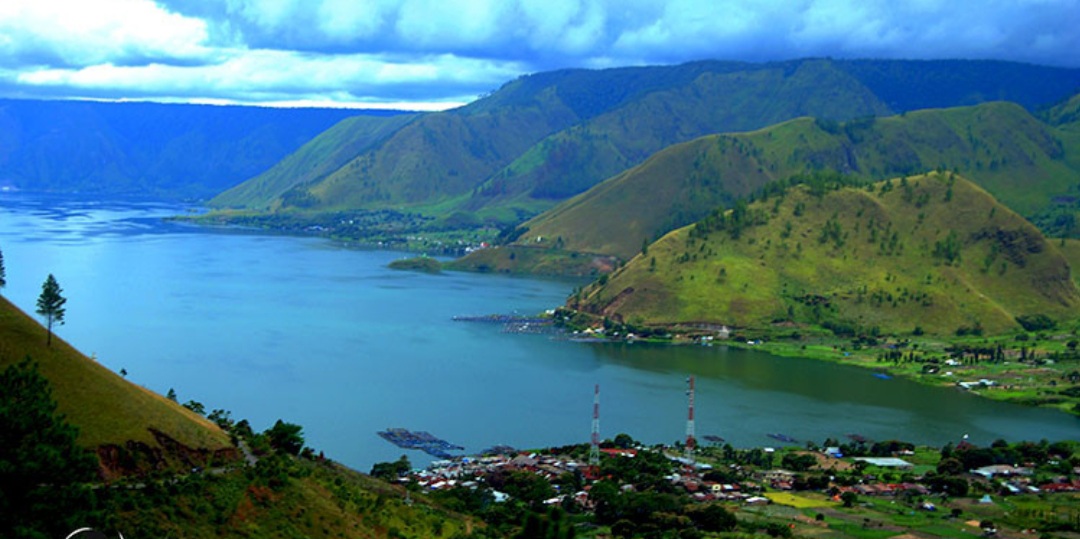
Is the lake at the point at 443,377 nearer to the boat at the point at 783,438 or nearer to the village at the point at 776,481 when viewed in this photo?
the boat at the point at 783,438

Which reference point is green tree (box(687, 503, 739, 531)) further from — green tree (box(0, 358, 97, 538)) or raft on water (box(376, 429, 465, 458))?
green tree (box(0, 358, 97, 538))

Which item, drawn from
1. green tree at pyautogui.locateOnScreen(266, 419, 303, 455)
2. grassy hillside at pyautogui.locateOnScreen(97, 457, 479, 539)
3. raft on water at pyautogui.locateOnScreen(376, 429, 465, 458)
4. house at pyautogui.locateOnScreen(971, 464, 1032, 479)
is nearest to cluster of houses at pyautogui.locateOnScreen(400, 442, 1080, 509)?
house at pyautogui.locateOnScreen(971, 464, 1032, 479)

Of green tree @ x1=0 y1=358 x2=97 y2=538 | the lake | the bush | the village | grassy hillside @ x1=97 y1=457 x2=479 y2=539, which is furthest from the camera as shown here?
the bush

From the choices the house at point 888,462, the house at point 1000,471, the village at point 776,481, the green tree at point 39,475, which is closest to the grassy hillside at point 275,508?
the green tree at point 39,475

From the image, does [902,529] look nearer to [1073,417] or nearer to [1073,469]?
[1073,469]

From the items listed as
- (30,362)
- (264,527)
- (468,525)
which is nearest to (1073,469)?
(468,525)

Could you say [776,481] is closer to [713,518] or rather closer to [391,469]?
[713,518]

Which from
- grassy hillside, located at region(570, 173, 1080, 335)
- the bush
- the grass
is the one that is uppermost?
grassy hillside, located at region(570, 173, 1080, 335)
